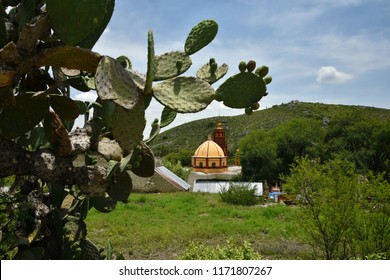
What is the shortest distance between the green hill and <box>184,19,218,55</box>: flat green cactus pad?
153ft

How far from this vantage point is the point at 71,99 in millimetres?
1605

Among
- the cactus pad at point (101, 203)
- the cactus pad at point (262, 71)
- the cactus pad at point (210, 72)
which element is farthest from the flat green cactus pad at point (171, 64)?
the cactus pad at point (101, 203)

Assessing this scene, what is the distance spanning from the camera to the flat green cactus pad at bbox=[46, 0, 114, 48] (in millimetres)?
1250

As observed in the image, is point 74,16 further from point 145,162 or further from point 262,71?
point 145,162

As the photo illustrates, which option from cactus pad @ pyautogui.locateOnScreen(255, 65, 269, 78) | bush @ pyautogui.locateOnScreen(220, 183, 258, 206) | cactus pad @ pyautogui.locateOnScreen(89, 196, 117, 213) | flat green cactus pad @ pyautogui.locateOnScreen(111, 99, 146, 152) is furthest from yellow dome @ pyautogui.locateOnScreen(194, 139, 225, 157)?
flat green cactus pad @ pyautogui.locateOnScreen(111, 99, 146, 152)

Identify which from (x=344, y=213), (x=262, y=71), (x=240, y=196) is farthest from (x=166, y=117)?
(x=240, y=196)

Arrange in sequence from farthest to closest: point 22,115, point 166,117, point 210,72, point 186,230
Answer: point 186,230 → point 166,117 → point 210,72 → point 22,115

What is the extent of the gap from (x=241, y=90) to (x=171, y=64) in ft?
1.09

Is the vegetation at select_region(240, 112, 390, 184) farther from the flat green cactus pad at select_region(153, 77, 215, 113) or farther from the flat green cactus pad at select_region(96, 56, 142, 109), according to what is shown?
the flat green cactus pad at select_region(96, 56, 142, 109)

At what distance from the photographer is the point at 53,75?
5.71ft

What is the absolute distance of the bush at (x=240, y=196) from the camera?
A: 1441 cm

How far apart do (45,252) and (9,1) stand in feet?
3.92
